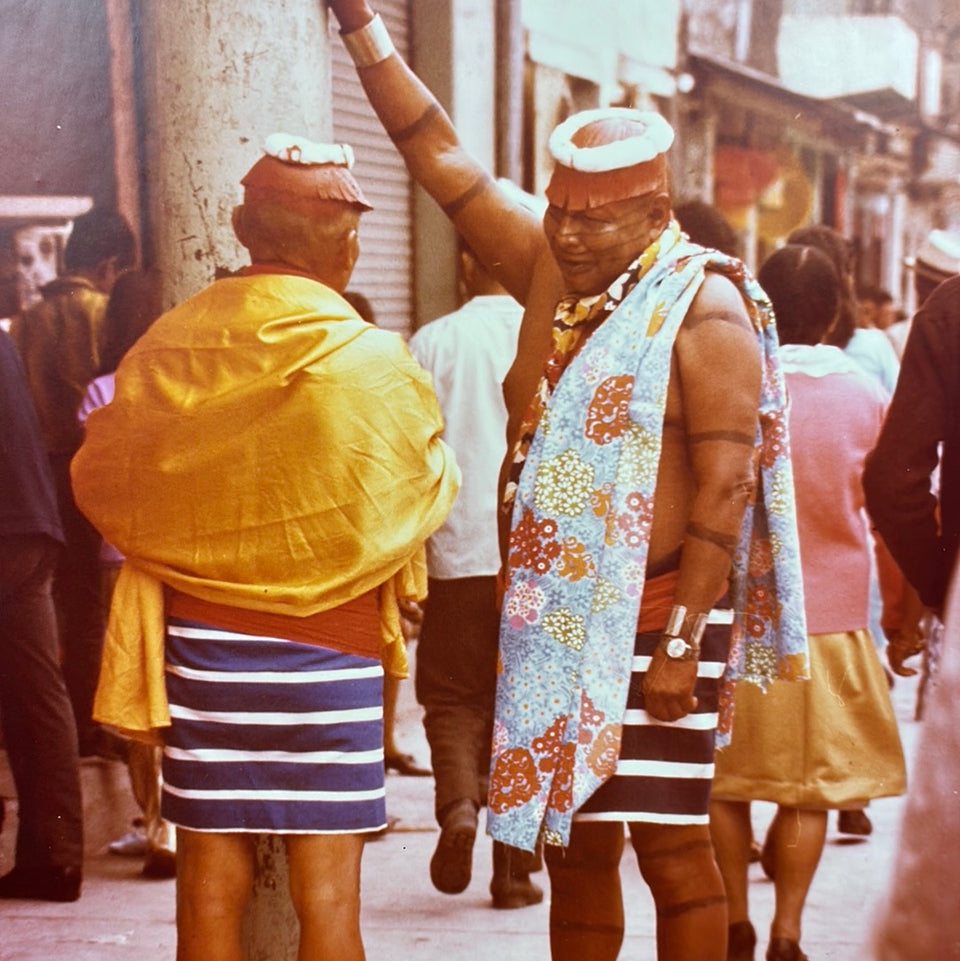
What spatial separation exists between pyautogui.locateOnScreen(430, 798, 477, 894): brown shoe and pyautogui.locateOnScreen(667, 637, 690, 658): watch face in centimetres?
164

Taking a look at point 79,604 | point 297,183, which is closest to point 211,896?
point 297,183

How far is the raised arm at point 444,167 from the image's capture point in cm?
366

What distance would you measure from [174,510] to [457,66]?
5956mm

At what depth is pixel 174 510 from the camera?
3242 millimetres

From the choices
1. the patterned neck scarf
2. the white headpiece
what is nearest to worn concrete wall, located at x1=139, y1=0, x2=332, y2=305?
the white headpiece

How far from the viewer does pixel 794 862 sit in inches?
174

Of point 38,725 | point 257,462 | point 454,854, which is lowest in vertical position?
point 454,854

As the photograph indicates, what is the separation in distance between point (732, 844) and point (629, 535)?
152 cm

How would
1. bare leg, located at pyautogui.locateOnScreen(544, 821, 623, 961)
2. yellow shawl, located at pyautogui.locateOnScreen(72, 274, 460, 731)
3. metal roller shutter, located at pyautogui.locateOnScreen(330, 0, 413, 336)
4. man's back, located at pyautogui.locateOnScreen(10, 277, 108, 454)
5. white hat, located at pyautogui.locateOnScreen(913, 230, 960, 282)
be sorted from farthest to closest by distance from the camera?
metal roller shutter, located at pyautogui.locateOnScreen(330, 0, 413, 336)
man's back, located at pyautogui.locateOnScreen(10, 277, 108, 454)
white hat, located at pyautogui.locateOnScreen(913, 230, 960, 282)
bare leg, located at pyautogui.locateOnScreen(544, 821, 623, 961)
yellow shawl, located at pyautogui.locateOnScreen(72, 274, 460, 731)

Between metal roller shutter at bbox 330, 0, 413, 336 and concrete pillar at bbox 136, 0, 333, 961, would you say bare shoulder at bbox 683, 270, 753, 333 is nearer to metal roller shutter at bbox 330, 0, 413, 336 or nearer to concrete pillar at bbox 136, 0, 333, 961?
concrete pillar at bbox 136, 0, 333, 961

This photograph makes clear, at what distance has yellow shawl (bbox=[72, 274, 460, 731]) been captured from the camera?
3.18 m

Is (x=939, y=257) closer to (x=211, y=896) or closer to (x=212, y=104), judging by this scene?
(x=212, y=104)

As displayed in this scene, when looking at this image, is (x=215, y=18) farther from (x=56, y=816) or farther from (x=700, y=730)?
(x=56, y=816)

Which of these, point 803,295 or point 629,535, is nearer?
point 629,535
